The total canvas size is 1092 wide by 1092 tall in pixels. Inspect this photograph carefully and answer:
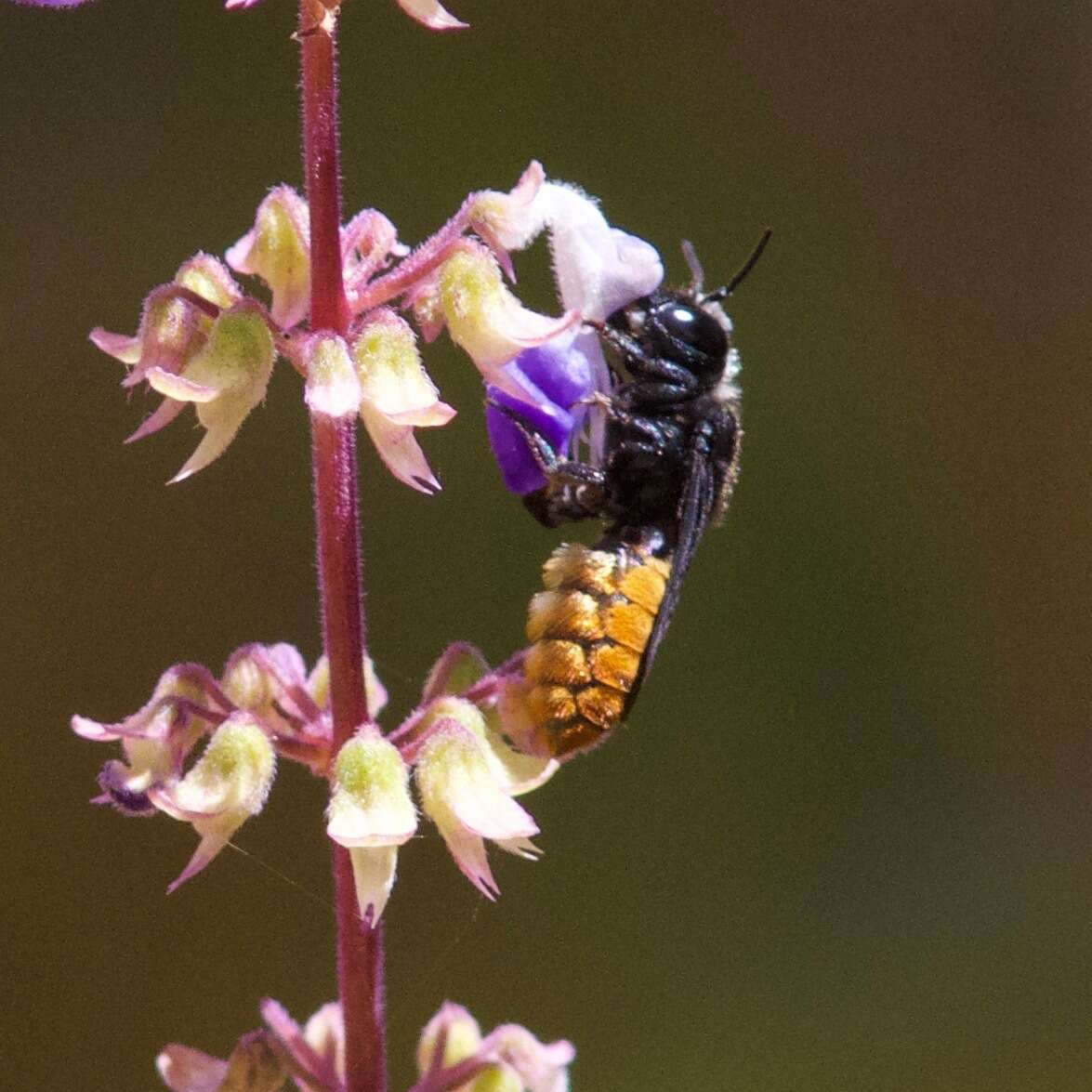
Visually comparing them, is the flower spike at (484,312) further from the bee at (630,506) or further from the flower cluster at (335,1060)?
the flower cluster at (335,1060)

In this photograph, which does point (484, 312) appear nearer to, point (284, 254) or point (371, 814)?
point (284, 254)

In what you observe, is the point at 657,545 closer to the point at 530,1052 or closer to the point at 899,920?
the point at 530,1052

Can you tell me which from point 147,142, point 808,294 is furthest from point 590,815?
point 147,142

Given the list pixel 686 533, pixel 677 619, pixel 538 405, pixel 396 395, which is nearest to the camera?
pixel 396 395

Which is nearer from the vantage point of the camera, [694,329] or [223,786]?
[223,786]

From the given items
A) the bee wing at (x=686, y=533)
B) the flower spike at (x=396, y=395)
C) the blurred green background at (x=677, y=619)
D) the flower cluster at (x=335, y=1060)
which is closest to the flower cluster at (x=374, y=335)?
the flower spike at (x=396, y=395)

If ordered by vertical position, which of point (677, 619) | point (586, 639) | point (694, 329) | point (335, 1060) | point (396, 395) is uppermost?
point (694, 329)

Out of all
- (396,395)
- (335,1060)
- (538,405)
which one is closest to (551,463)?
(538,405)
